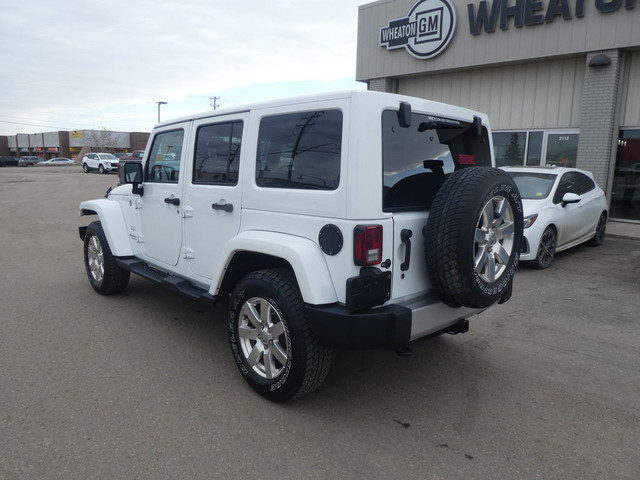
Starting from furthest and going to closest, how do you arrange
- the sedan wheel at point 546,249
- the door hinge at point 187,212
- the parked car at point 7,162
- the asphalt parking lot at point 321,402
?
the parked car at point 7,162 → the sedan wheel at point 546,249 → the door hinge at point 187,212 → the asphalt parking lot at point 321,402

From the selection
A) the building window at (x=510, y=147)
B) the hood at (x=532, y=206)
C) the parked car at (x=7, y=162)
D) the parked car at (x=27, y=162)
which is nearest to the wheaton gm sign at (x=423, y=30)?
the building window at (x=510, y=147)

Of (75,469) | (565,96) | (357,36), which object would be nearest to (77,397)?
(75,469)

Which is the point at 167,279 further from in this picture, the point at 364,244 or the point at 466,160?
the point at 466,160

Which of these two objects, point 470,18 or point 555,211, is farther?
point 470,18

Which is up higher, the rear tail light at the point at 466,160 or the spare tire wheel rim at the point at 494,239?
the rear tail light at the point at 466,160

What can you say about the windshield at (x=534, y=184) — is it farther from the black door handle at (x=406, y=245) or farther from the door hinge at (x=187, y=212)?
the door hinge at (x=187, y=212)

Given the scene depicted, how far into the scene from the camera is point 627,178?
1195 centimetres

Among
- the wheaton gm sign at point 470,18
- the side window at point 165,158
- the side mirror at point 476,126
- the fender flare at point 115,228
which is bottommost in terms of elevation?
the fender flare at point 115,228

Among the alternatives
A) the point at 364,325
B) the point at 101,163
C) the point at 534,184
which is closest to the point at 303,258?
the point at 364,325

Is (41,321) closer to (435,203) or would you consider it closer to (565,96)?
(435,203)

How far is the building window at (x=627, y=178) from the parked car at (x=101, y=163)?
3398cm

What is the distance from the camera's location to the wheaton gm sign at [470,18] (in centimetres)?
1159

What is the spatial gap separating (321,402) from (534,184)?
6.13 metres

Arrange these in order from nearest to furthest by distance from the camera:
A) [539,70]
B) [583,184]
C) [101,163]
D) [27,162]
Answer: [583,184]
[539,70]
[101,163]
[27,162]
